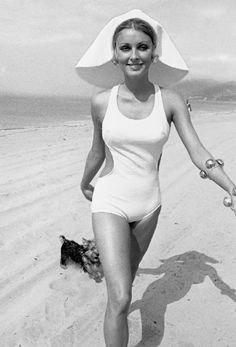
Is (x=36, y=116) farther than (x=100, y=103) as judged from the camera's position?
Yes

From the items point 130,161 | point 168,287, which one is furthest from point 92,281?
point 130,161

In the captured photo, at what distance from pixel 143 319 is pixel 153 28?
7.78ft

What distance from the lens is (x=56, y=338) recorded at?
11.9ft

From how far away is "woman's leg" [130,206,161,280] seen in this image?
10.1 feet

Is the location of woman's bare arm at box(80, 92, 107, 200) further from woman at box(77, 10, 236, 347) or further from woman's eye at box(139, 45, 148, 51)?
woman's eye at box(139, 45, 148, 51)

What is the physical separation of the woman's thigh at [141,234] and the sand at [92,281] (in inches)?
32.5

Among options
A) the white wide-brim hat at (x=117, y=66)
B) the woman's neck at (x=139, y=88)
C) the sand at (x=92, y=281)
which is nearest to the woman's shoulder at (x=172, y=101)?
the woman's neck at (x=139, y=88)

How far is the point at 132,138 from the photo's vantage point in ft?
9.25

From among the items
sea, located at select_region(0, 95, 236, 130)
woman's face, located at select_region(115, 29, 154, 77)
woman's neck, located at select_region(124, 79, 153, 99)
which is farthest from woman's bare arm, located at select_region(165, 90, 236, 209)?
sea, located at select_region(0, 95, 236, 130)

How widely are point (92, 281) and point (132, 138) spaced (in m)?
2.17

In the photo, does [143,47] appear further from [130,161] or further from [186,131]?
[130,161]

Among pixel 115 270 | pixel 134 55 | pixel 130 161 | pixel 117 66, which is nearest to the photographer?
pixel 115 270

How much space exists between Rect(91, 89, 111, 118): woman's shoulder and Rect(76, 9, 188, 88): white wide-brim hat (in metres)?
0.24

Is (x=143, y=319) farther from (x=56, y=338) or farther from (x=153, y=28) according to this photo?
(x=153, y=28)
